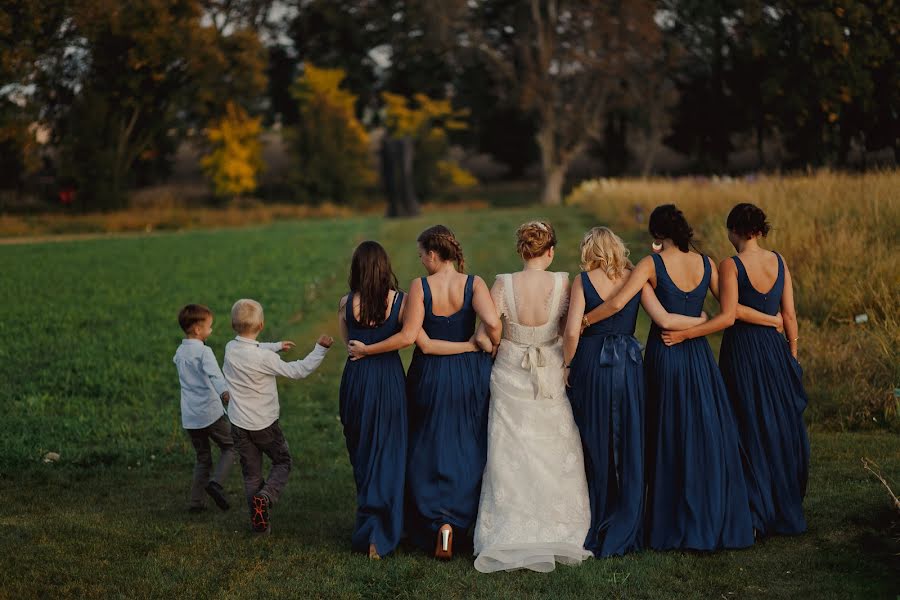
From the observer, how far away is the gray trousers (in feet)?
24.6

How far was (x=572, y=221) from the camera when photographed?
95.7 ft

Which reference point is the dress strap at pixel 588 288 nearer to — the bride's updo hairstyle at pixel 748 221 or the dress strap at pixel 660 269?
the dress strap at pixel 660 269

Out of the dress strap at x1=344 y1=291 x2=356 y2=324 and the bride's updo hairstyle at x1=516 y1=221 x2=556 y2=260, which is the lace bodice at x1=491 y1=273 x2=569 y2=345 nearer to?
the bride's updo hairstyle at x1=516 y1=221 x2=556 y2=260

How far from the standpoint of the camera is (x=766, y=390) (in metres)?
6.55

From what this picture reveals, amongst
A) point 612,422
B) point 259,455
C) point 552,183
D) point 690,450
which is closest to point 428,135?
point 552,183

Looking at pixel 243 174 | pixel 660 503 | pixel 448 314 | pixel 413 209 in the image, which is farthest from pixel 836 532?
pixel 243 174

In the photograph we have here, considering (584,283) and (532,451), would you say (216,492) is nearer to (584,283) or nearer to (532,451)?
(532,451)

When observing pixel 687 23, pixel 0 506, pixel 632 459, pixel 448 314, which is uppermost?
pixel 687 23

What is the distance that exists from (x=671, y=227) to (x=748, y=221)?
1.80 ft

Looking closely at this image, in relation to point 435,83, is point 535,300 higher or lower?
lower

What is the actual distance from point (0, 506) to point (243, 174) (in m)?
45.6

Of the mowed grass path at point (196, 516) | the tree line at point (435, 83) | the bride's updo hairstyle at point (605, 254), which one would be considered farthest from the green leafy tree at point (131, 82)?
the bride's updo hairstyle at point (605, 254)

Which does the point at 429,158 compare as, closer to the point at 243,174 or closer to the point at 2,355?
the point at 243,174

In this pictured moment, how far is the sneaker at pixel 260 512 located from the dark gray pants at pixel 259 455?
4.7 inches
